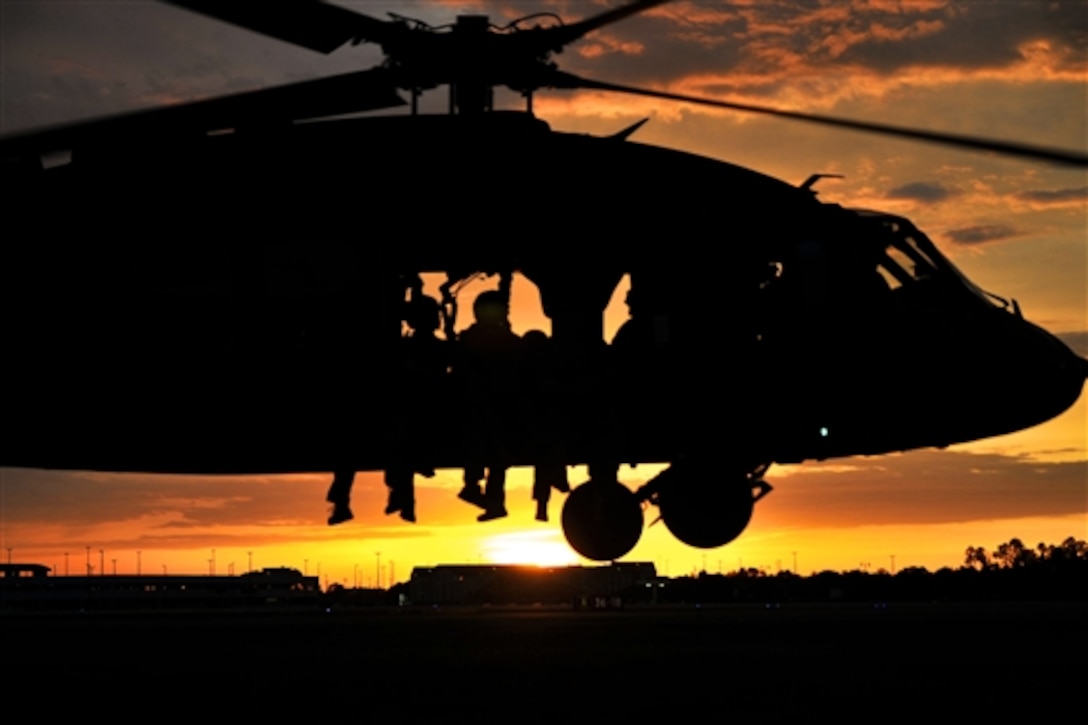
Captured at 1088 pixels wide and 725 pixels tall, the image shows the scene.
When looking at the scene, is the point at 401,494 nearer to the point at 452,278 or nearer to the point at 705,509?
the point at 452,278

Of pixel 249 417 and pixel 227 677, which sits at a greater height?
pixel 249 417

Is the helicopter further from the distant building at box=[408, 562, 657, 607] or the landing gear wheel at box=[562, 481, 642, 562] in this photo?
the distant building at box=[408, 562, 657, 607]

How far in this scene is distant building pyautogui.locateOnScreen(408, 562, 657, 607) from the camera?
124213mm

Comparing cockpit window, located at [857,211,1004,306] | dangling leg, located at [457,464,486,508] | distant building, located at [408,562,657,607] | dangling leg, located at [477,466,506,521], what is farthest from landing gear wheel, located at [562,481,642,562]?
distant building, located at [408,562,657,607]

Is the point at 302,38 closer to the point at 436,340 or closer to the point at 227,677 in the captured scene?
the point at 436,340

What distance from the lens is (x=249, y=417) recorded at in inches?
689

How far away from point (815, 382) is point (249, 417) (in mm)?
6304

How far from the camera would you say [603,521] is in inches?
732

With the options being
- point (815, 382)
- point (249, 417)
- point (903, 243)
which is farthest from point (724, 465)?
point (249, 417)

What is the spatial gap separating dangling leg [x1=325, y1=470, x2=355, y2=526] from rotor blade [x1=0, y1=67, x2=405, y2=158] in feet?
13.9

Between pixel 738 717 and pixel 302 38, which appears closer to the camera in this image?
pixel 738 717

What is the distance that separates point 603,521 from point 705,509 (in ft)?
4.16

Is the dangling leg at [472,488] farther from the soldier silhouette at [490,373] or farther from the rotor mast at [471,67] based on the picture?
the rotor mast at [471,67]

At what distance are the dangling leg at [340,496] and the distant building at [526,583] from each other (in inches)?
4123
